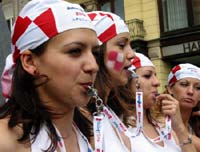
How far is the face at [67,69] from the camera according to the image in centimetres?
156

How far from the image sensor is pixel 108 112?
222 centimetres

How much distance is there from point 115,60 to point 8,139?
102 centimetres

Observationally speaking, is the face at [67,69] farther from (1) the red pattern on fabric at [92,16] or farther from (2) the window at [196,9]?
(2) the window at [196,9]

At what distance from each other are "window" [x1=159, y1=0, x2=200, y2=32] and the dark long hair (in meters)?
12.7

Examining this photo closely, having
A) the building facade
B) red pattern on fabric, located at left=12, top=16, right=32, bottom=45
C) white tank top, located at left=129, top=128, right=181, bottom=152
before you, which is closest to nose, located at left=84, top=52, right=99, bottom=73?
red pattern on fabric, located at left=12, top=16, right=32, bottom=45

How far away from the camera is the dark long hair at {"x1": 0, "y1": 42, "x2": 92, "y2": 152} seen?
1506 millimetres

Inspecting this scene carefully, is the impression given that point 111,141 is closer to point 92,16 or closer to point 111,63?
point 111,63

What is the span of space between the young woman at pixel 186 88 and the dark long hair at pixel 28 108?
7.16 feet

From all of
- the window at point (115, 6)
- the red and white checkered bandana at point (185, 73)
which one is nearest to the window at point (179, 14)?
the window at point (115, 6)

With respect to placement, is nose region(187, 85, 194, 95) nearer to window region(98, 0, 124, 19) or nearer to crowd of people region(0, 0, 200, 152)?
crowd of people region(0, 0, 200, 152)

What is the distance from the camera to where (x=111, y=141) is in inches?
79.0

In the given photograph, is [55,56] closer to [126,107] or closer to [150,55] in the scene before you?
[126,107]

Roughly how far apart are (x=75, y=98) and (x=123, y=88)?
1.15 m

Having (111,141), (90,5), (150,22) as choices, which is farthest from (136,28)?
(111,141)
